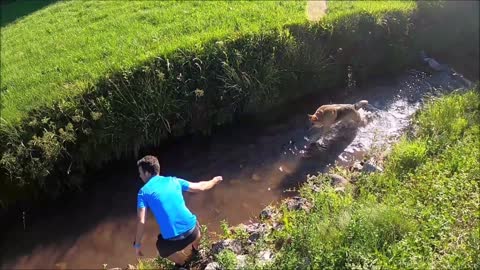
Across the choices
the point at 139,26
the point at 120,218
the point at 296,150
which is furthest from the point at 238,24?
the point at 120,218

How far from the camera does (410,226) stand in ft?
22.6

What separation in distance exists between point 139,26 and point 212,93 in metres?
3.43

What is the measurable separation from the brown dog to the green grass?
1.60 metres

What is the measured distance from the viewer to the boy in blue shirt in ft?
22.0

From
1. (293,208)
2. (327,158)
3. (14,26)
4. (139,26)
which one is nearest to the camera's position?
(293,208)

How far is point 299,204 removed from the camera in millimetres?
8336

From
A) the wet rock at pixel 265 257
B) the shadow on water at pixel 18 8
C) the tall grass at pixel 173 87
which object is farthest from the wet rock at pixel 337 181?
the shadow on water at pixel 18 8

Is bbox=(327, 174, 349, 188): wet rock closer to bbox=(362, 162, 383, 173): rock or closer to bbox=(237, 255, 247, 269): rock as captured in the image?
bbox=(362, 162, 383, 173): rock

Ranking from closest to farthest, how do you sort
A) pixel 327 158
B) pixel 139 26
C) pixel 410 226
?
pixel 410 226 → pixel 327 158 → pixel 139 26

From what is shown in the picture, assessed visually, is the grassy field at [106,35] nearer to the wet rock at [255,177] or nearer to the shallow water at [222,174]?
the shallow water at [222,174]

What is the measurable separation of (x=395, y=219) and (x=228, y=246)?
258 centimetres

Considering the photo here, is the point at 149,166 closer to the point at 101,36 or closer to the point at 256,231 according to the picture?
the point at 256,231

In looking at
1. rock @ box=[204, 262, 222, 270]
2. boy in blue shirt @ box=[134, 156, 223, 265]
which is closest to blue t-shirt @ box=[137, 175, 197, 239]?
boy in blue shirt @ box=[134, 156, 223, 265]

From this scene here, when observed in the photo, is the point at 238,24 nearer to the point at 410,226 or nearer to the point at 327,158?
the point at 327,158
